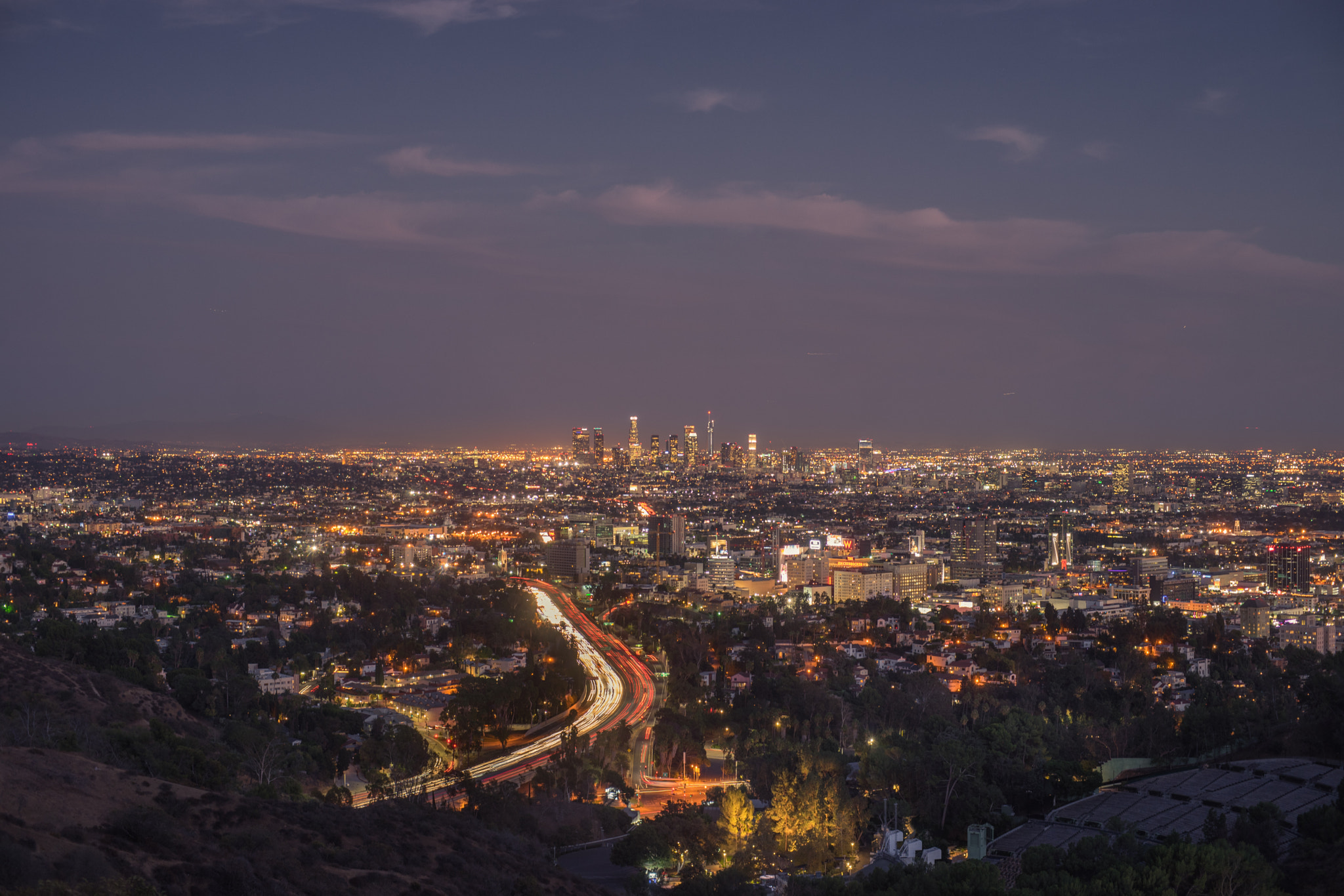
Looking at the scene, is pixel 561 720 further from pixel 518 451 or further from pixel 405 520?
pixel 518 451

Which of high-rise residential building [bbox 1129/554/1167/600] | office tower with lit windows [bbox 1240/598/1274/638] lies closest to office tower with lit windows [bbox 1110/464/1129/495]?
high-rise residential building [bbox 1129/554/1167/600]

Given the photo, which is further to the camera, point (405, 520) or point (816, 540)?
point (405, 520)

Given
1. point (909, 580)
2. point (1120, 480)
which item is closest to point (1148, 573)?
point (909, 580)

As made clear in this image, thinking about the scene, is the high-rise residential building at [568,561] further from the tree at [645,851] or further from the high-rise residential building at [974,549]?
the tree at [645,851]

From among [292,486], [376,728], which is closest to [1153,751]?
[376,728]

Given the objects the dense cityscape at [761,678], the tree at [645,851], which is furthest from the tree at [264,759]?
the tree at [645,851]

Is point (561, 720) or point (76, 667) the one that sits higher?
point (76, 667)

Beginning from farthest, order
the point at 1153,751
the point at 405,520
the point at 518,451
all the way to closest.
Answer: the point at 518,451, the point at 405,520, the point at 1153,751
